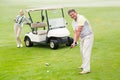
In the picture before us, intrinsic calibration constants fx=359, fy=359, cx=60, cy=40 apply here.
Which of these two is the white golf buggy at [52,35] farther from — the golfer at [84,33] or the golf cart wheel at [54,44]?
the golfer at [84,33]

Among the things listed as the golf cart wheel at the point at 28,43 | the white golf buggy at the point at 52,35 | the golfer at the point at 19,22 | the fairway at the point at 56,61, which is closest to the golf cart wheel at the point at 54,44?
the white golf buggy at the point at 52,35

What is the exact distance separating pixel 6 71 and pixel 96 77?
3.01 m

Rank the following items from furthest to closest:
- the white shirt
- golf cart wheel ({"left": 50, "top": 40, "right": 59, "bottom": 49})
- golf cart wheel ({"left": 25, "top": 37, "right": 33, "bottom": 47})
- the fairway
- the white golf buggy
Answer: golf cart wheel ({"left": 25, "top": 37, "right": 33, "bottom": 47})
the white golf buggy
golf cart wheel ({"left": 50, "top": 40, "right": 59, "bottom": 49})
the fairway
the white shirt

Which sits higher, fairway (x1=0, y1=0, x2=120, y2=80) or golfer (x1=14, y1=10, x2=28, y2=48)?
golfer (x1=14, y1=10, x2=28, y2=48)

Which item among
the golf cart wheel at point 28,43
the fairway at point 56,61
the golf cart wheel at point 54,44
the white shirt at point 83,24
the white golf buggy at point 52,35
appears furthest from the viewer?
the golf cart wheel at point 28,43

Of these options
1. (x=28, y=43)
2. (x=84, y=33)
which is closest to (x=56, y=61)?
(x=84, y=33)

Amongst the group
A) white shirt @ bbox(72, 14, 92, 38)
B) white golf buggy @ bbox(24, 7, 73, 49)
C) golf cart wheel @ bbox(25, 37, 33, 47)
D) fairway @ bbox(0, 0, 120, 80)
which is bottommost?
fairway @ bbox(0, 0, 120, 80)

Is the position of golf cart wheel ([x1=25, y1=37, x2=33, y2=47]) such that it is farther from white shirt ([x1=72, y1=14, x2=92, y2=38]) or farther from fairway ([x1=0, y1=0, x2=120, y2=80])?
white shirt ([x1=72, y1=14, x2=92, y2=38])

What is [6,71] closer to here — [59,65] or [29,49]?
[59,65]

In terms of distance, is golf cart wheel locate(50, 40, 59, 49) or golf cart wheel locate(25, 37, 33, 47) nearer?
golf cart wheel locate(50, 40, 59, 49)

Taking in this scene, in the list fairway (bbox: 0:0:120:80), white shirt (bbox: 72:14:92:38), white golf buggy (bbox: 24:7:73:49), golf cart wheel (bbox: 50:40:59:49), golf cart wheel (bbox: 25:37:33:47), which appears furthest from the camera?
golf cart wheel (bbox: 25:37:33:47)

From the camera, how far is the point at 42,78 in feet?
33.4

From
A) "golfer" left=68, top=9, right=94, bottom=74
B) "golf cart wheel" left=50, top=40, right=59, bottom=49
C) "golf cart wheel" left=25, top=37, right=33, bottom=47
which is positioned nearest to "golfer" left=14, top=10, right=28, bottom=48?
"golf cart wheel" left=25, top=37, right=33, bottom=47

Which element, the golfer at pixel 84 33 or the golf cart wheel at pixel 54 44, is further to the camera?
Result: the golf cart wheel at pixel 54 44
